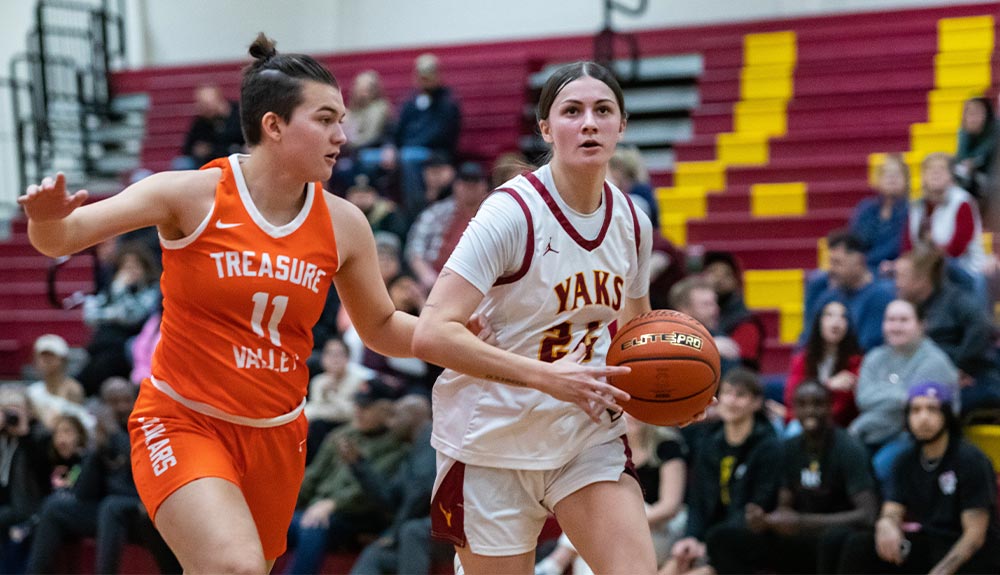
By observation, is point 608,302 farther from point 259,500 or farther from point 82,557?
point 82,557

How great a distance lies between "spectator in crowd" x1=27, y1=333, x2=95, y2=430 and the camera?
30.9ft

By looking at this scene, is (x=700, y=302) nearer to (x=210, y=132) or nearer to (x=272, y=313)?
(x=272, y=313)

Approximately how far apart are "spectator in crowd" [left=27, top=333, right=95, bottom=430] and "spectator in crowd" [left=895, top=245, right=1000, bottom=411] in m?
5.59

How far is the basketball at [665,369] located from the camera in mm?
3619

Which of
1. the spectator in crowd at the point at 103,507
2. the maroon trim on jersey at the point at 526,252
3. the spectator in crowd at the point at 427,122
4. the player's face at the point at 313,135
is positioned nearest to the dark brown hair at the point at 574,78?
the maroon trim on jersey at the point at 526,252

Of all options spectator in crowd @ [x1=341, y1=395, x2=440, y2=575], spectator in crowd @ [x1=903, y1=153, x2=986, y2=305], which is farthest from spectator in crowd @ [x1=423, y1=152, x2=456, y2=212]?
spectator in crowd @ [x1=903, y1=153, x2=986, y2=305]

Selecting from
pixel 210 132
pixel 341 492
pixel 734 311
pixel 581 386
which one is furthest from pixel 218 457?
pixel 210 132

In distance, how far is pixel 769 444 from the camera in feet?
21.8

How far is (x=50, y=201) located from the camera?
11.5ft

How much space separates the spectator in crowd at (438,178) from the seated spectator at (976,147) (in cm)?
369

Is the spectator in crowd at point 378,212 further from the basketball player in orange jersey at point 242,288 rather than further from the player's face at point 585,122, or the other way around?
the player's face at point 585,122

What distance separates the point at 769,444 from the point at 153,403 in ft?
12.2

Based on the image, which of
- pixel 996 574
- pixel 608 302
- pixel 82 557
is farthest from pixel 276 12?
pixel 608 302

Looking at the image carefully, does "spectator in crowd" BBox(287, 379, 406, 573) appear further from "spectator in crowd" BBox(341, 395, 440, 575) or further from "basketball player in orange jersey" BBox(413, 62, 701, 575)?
"basketball player in orange jersey" BBox(413, 62, 701, 575)
